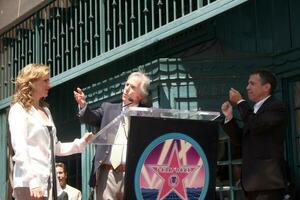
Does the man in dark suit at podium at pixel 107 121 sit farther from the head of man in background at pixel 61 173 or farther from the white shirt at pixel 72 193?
the head of man in background at pixel 61 173

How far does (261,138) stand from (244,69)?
1.49m

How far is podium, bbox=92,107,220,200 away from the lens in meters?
4.71

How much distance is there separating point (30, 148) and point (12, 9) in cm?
614

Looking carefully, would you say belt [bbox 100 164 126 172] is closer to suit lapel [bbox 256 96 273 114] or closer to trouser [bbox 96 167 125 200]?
trouser [bbox 96 167 125 200]

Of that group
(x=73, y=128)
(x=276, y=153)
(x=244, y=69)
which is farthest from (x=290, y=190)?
(x=73, y=128)

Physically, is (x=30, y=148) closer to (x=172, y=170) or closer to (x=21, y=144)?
(x=21, y=144)

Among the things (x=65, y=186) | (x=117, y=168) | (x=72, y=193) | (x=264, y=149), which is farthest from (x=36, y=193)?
(x=65, y=186)

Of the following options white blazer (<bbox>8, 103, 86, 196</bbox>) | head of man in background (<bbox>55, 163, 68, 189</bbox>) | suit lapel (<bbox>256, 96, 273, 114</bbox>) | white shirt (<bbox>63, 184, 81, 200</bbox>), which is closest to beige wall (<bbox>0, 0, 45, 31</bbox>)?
head of man in background (<bbox>55, 163, 68, 189</bbox>)

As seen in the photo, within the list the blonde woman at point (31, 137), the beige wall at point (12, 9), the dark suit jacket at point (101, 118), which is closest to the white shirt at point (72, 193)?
the beige wall at point (12, 9)

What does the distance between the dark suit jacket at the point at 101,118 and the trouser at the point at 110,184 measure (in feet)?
0.35

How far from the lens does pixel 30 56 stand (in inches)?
389

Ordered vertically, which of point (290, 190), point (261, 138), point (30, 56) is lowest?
point (290, 190)

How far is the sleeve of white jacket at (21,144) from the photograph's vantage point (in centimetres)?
537

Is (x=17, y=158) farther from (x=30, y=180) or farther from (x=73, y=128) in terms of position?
(x=73, y=128)
